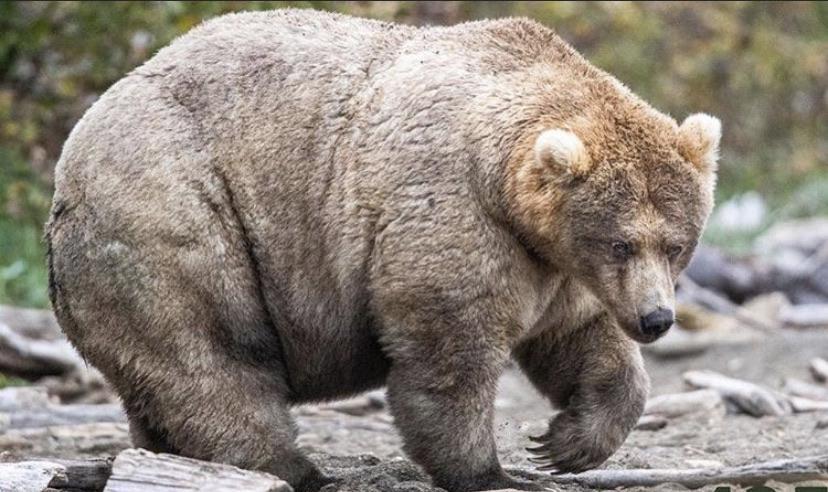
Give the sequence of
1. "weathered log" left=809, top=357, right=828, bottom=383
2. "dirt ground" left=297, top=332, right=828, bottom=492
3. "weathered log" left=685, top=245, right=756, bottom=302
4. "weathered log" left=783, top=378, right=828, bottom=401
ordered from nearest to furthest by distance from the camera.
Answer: "dirt ground" left=297, top=332, right=828, bottom=492 < "weathered log" left=783, top=378, right=828, bottom=401 < "weathered log" left=809, top=357, right=828, bottom=383 < "weathered log" left=685, top=245, right=756, bottom=302

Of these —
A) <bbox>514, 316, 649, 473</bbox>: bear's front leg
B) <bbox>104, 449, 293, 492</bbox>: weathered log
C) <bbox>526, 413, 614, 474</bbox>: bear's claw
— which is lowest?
<bbox>526, 413, 614, 474</bbox>: bear's claw

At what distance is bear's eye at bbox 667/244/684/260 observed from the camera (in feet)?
21.0

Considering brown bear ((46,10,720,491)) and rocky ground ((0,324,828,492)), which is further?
rocky ground ((0,324,828,492))

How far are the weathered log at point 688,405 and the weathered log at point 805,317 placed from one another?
3514 mm

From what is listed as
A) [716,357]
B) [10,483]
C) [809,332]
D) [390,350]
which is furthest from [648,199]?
[809,332]

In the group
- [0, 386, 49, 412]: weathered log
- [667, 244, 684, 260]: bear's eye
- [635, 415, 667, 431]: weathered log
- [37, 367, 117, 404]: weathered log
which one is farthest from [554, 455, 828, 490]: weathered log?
[37, 367, 117, 404]: weathered log

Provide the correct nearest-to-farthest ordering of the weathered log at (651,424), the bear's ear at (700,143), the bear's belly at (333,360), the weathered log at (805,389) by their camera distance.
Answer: the bear's ear at (700,143)
the bear's belly at (333,360)
the weathered log at (651,424)
the weathered log at (805,389)

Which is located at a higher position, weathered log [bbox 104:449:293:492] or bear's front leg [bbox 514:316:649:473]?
weathered log [bbox 104:449:293:492]

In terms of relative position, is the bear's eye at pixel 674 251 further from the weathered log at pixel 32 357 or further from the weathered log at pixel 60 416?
the weathered log at pixel 32 357

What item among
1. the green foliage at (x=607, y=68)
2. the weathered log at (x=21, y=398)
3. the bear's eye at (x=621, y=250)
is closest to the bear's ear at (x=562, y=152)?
the bear's eye at (x=621, y=250)

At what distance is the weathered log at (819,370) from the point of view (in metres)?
10.6

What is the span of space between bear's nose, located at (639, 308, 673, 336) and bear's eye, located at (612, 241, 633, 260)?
0.27 m

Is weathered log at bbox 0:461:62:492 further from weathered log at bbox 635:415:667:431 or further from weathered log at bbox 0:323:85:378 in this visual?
weathered log at bbox 635:415:667:431

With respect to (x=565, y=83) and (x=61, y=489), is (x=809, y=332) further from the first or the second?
(x=61, y=489)
